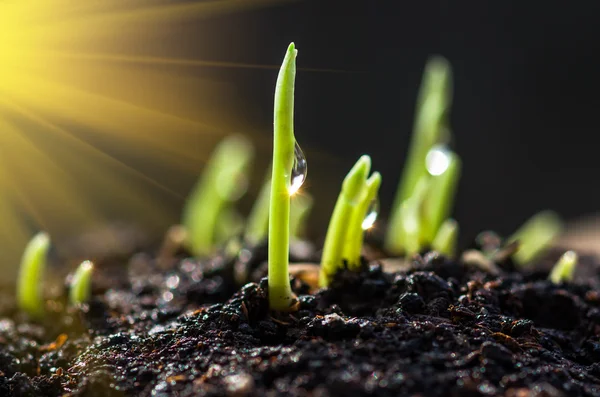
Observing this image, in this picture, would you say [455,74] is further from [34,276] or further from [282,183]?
[282,183]

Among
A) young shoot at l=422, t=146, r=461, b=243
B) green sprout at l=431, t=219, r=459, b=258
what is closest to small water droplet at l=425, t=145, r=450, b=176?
young shoot at l=422, t=146, r=461, b=243

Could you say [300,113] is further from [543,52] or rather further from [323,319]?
[323,319]

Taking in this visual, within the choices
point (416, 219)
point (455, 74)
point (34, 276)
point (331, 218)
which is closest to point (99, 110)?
point (455, 74)

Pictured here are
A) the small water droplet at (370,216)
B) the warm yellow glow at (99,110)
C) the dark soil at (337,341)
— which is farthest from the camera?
the warm yellow glow at (99,110)

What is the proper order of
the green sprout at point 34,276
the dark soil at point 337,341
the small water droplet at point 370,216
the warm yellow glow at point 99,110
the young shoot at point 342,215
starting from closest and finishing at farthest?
the dark soil at point 337,341
the young shoot at point 342,215
the small water droplet at point 370,216
the green sprout at point 34,276
the warm yellow glow at point 99,110

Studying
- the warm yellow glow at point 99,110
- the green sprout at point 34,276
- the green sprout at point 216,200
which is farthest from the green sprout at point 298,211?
the warm yellow glow at point 99,110

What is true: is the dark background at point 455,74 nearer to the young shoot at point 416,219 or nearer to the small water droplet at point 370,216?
the young shoot at point 416,219
